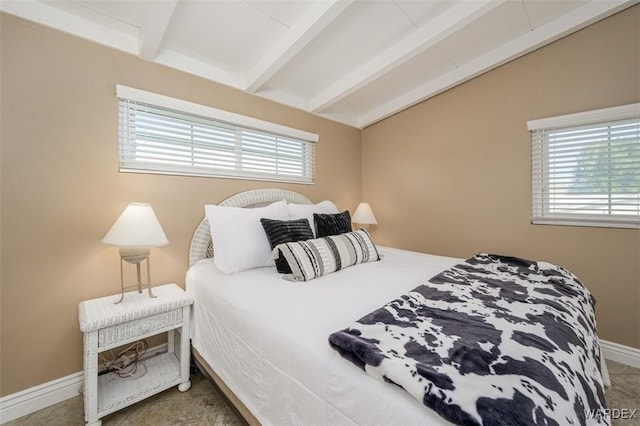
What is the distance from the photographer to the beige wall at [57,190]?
4.97ft

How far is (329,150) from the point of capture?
3357 millimetres

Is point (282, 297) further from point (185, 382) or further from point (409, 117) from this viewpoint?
point (409, 117)

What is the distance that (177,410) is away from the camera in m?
1.54

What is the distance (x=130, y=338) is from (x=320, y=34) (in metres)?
2.48

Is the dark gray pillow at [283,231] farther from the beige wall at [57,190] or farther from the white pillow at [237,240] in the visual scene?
the beige wall at [57,190]

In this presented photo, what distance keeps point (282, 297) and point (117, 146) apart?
5.31ft

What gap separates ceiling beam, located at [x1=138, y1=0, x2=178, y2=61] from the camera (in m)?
1.50

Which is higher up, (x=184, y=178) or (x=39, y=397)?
(x=184, y=178)

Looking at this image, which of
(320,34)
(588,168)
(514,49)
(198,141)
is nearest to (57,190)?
(198,141)

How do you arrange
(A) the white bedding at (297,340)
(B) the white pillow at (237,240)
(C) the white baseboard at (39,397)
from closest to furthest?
(A) the white bedding at (297,340) < (C) the white baseboard at (39,397) < (B) the white pillow at (237,240)

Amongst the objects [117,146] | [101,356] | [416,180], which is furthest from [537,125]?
[101,356]

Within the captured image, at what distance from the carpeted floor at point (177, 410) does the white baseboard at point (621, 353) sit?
12.2 inches

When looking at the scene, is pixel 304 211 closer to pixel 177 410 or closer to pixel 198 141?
pixel 198 141

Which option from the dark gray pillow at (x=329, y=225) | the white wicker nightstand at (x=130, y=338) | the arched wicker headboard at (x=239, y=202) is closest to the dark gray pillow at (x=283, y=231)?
the dark gray pillow at (x=329, y=225)
